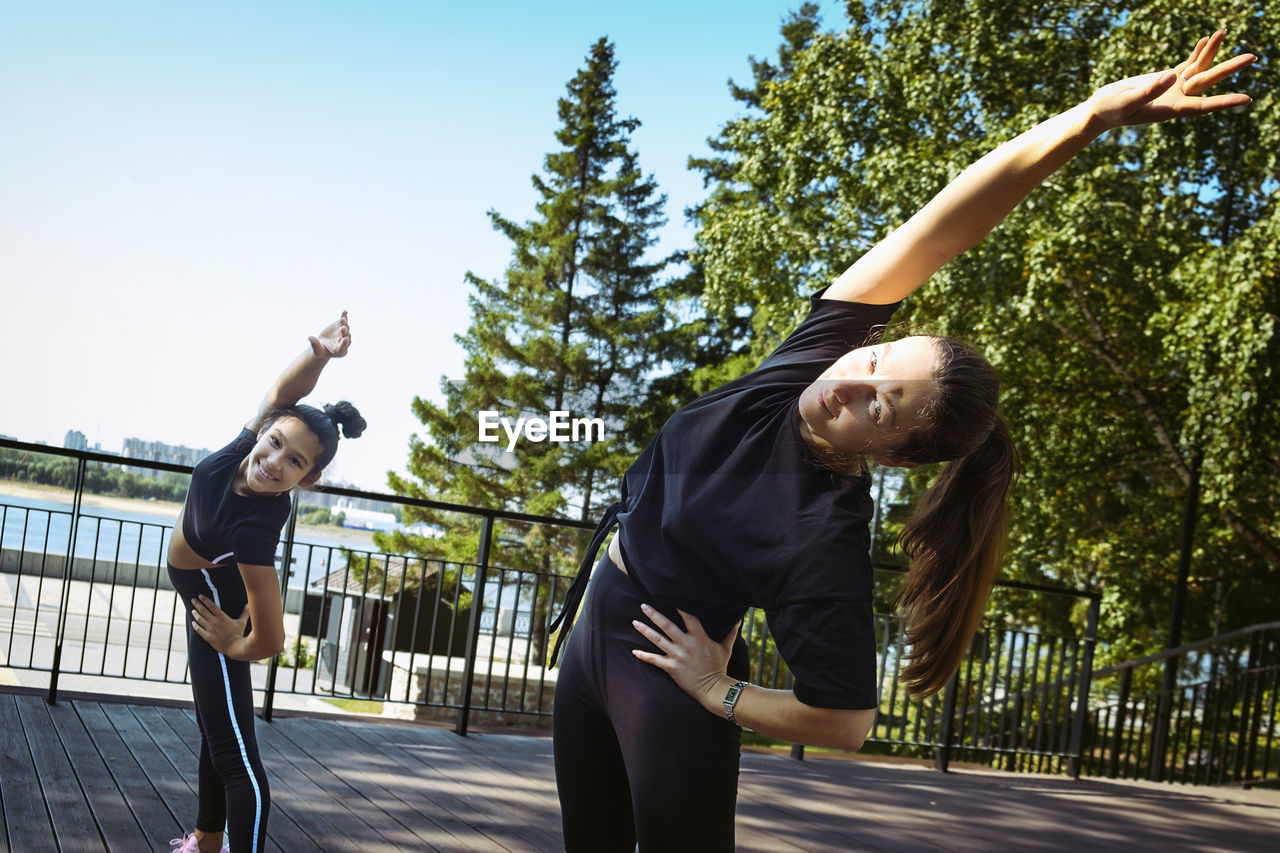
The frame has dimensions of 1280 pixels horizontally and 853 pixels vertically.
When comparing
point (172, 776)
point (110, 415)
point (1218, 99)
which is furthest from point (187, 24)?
point (1218, 99)

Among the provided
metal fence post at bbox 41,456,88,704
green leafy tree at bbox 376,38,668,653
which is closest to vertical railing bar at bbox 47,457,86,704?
metal fence post at bbox 41,456,88,704

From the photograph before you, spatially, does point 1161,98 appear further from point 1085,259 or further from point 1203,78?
point 1085,259

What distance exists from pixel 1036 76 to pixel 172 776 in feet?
28.6

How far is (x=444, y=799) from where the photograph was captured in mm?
2932

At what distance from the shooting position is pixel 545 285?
1862 cm

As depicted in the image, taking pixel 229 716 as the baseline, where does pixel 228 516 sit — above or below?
above

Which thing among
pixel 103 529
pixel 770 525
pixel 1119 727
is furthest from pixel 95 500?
pixel 1119 727

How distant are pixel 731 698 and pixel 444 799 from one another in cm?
213

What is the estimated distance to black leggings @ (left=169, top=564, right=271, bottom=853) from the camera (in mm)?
1736

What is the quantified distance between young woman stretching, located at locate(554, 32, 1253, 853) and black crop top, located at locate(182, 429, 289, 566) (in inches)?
32.0

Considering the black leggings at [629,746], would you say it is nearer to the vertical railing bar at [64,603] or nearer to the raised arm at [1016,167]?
the raised arm at [1016,167]

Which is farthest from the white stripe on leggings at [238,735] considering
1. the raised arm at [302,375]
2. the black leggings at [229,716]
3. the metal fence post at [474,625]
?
the metal fence post at [474,625]

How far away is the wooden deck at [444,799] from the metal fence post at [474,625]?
0.10 metres

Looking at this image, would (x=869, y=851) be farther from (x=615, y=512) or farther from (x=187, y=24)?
(x=187, y=24)
